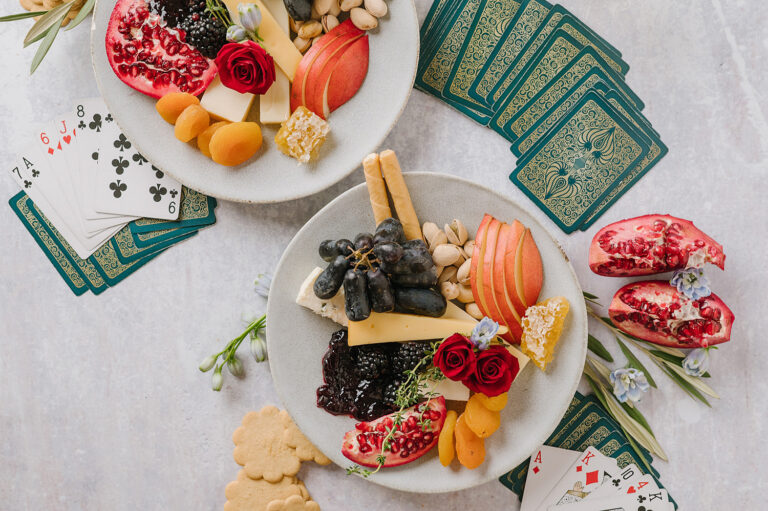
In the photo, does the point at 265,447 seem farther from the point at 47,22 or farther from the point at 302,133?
the point at 47,22

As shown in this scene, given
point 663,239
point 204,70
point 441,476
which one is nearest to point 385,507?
point 441,476

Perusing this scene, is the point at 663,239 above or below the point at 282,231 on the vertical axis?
above

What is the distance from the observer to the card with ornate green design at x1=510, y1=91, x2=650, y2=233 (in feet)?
5.42

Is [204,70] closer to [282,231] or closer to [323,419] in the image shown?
[282,231]

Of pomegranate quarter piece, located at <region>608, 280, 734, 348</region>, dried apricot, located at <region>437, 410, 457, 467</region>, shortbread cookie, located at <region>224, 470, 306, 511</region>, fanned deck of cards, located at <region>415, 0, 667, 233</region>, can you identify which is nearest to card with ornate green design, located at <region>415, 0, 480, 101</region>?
fanned deck of cards, located at <region>415, 0, 667, 233</region>

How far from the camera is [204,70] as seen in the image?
1.58 meters

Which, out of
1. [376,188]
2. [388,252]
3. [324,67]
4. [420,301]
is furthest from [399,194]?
[324,67]

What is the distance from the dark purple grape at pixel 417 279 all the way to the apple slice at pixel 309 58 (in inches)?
22.9

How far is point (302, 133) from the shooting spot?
153 cm

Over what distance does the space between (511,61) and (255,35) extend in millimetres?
755

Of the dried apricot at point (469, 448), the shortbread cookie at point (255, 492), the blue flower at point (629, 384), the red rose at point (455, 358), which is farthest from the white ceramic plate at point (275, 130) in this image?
the blue flower at point (629, 384)

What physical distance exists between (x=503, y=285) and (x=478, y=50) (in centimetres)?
73

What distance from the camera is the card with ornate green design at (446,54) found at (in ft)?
5.41

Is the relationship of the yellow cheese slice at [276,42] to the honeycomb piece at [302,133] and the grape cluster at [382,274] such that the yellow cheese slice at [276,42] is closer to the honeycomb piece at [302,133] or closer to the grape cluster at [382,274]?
the honeycomb piece at [302,133]
